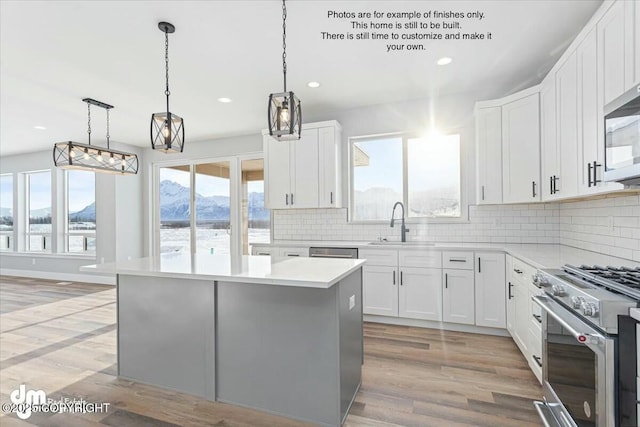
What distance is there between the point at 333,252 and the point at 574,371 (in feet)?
8.70

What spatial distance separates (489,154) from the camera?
3531 mm

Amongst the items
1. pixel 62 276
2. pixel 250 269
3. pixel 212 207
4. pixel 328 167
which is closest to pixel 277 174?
pixel 328 167

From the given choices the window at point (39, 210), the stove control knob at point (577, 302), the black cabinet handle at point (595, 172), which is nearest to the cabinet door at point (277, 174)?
the black cabinet handle at point (595, 172)

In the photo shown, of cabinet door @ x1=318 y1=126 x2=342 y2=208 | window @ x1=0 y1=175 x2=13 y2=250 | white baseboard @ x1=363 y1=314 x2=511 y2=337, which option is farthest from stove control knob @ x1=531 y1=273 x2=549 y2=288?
window @ x1=0 y1=175 x2=13 y2=250

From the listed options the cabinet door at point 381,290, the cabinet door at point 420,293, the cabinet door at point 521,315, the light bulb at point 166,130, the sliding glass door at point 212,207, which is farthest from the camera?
the sliding glass door at point 212,207

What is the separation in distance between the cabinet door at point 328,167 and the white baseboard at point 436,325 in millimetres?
1552

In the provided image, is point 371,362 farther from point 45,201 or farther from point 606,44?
point 45,201

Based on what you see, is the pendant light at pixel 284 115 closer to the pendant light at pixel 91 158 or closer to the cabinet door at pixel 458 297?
the cabinet door at pixel 458 297

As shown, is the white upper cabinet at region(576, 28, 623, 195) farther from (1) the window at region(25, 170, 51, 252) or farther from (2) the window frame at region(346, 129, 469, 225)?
(1) the window at region(25, 170, 51, 252)

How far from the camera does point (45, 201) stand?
23.0ft

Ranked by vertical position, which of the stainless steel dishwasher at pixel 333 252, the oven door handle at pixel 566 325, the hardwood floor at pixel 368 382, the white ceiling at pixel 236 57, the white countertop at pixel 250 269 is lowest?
the hardwood floor at pixel 368 382

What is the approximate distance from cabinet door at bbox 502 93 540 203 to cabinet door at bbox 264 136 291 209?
8.86 ft

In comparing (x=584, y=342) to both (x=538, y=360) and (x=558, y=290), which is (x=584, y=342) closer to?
(x=558, y=290)

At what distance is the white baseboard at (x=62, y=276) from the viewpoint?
6168 mm
